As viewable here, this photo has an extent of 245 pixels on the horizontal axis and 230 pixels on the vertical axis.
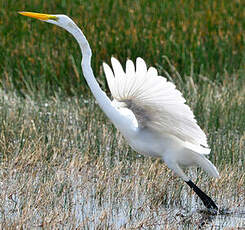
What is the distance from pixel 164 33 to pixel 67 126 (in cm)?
224

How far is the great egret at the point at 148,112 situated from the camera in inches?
144

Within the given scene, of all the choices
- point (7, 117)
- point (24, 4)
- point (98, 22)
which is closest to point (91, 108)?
point (7, 117)

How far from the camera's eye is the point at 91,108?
5.58 metres

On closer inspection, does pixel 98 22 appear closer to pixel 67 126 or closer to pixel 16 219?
pixel 67 126

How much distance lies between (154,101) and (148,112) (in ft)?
0.51

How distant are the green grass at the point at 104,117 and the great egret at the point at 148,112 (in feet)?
1.12

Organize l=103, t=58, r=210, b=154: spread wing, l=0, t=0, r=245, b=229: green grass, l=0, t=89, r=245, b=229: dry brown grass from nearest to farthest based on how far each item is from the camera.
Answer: l=103, t=58, r=210, b=154: spread wing
l=0, t=89, r=245, b=229: dry brown grass
l=0, t=0, r=245, b=229: green grass

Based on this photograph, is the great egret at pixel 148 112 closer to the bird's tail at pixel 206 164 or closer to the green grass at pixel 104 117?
the bird's tail at pixel 206 164

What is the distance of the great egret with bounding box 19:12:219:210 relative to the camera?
12.0 ft

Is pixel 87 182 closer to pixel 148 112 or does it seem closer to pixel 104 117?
pixel 148 112

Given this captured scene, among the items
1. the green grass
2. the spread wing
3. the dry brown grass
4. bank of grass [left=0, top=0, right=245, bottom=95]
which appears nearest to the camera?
the spread wing

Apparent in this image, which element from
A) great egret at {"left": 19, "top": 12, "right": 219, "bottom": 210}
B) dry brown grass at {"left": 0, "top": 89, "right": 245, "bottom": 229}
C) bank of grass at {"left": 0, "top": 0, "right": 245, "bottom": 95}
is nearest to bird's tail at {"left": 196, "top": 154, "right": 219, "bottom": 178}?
great egret at {"left": 19, "top": 12, "right": 219, "bottom": 210}

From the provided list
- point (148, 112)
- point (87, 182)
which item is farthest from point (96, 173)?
point (148, 112)

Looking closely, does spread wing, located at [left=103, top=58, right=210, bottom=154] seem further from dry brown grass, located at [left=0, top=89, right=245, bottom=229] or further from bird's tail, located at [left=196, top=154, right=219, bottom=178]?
dry brown grass, located at [left=0, top=89, right=245, bottom=229]
